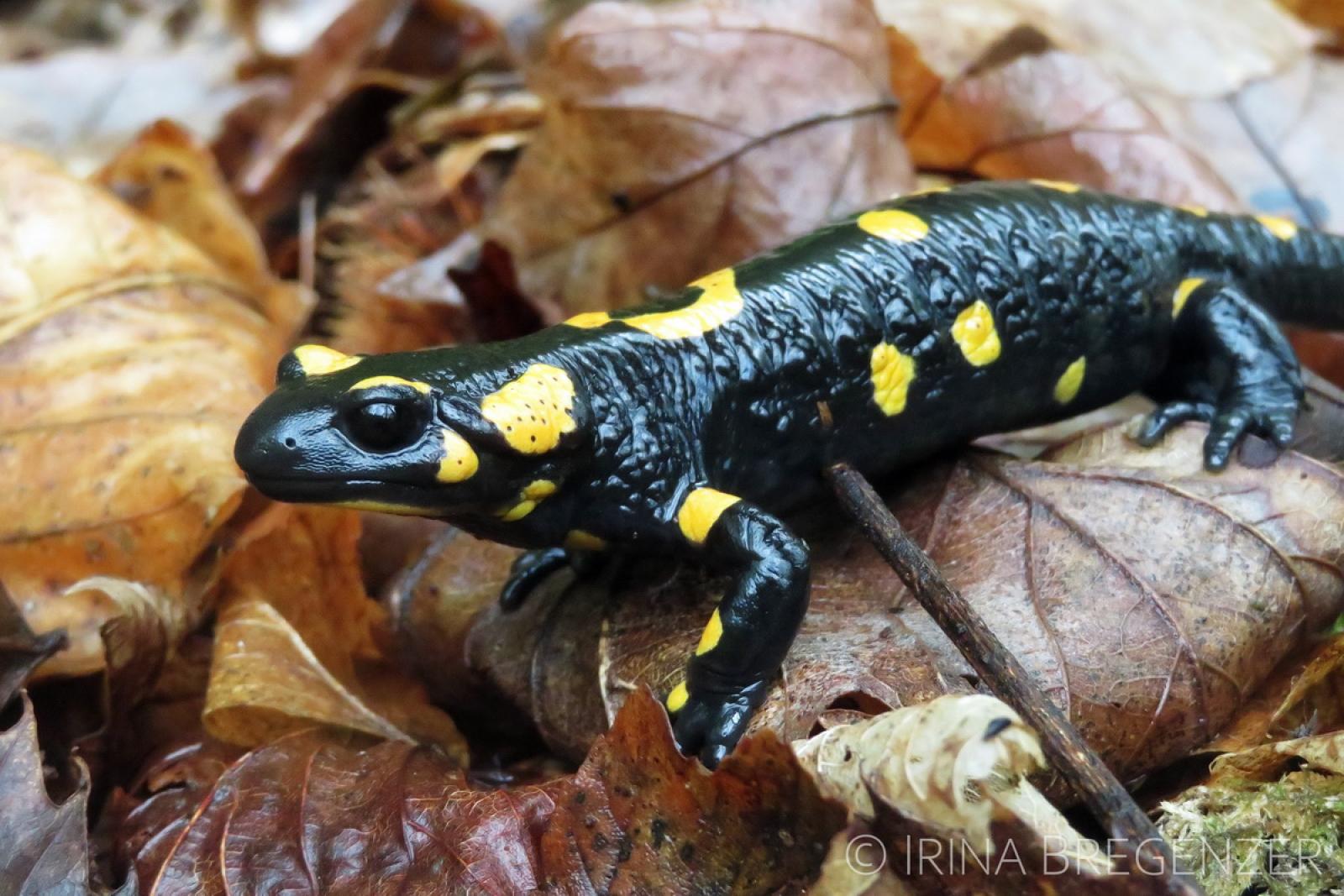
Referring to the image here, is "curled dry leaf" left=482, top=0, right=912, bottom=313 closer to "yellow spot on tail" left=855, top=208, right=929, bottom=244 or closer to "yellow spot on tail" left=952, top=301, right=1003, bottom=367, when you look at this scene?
"yellow spot on tail" left=855, top=208, right=929, bottom=244

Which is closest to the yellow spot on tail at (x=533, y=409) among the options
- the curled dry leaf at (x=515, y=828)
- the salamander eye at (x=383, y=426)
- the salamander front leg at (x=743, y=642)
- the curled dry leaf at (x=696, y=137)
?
the salamander eye at (x=383, y=426)

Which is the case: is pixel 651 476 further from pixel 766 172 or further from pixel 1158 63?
pixel 1158 63

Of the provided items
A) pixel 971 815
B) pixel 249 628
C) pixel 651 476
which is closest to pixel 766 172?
pixel 651 476

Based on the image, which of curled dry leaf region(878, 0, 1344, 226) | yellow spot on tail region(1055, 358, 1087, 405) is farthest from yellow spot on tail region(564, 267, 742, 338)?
curled dry leaf region(878, 0, 1344, 226)

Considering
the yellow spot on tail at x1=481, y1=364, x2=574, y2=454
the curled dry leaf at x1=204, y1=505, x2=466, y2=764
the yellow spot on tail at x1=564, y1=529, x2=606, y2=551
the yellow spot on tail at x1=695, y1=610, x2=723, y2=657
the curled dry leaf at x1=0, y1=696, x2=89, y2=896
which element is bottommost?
the curled dry leaf at x1=204, y1=505, x2=466, y2=764

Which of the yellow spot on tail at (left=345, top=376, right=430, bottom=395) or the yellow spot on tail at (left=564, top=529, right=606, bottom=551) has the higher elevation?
the yellow spot on tail at (left=345, top=376, right=430, bottom=395)

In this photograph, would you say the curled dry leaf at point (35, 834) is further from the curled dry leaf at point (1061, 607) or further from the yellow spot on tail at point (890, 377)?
the yellow spot on tail at point (890, 377)

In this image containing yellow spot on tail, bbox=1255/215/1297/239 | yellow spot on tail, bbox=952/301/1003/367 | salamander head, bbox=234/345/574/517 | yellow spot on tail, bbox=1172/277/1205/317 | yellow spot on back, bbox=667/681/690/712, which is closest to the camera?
salamander head, bbox=234/345/574/517
